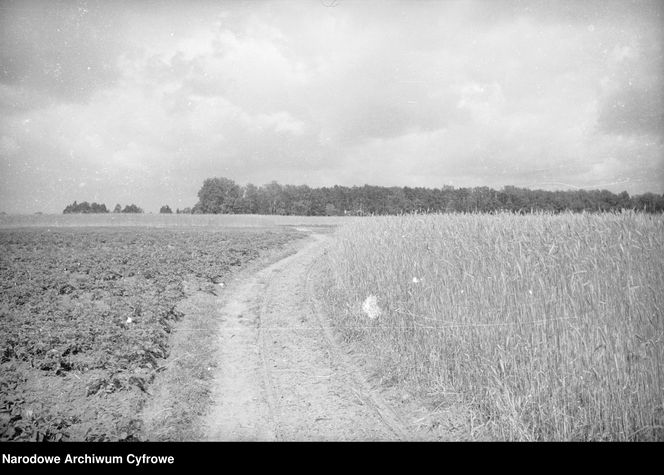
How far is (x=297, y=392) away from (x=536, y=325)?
167 inches

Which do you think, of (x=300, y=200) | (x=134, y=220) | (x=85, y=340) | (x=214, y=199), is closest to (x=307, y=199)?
(x=300, y=200)

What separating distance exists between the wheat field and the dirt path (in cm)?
94

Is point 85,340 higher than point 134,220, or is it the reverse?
point 134,220

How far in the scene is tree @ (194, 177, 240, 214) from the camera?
4021 inches

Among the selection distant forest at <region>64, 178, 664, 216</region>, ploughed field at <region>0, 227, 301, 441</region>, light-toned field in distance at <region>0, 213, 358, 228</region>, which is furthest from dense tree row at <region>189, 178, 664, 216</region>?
ploughed field at <region>0, 227, 301, 441</region>

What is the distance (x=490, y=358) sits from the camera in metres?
5.99

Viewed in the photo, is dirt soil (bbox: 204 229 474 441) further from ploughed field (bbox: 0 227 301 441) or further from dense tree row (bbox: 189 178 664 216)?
dense tree row (bbox: 189 178 664 216)

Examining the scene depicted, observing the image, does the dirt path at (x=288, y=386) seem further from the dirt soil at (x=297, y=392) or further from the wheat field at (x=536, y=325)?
the wheat field at (x=536, y=325)

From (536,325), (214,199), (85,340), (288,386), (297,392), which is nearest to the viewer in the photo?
(536,325)

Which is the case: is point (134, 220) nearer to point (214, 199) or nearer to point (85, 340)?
point (214, 199)

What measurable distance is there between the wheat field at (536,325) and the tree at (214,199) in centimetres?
9746

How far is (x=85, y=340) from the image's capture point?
8188mm

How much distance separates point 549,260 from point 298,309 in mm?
7347
